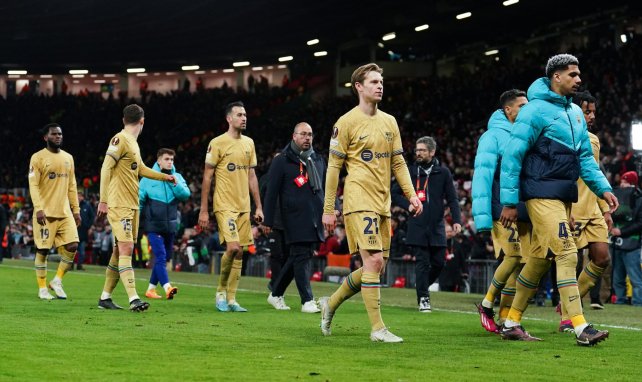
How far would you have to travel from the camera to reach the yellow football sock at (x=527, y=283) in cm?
1005

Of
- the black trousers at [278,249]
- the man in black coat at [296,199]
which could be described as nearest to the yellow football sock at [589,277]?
the man in black coat at [296,199]

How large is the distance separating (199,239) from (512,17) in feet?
70.1

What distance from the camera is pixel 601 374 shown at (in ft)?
25.9

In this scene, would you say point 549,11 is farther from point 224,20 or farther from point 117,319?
point 117,319

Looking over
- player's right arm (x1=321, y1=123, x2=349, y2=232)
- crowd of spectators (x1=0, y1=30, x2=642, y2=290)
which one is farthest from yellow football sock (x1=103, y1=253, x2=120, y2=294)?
crowd of spectators (x1=0, y1=30, x2=642, y2=290)

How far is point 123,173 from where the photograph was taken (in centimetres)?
1389

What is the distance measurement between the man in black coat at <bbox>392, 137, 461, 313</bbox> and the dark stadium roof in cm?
2837

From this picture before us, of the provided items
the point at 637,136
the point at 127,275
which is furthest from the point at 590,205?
the point at 637,136

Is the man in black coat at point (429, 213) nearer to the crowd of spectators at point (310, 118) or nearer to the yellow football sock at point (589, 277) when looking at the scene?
the yellow football sock at point (589, 277)

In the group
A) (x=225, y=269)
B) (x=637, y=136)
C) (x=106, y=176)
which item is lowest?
(x=225, y=269)

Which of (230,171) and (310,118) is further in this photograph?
(310,118)

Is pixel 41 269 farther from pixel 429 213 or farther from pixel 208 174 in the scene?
pixel 429 213

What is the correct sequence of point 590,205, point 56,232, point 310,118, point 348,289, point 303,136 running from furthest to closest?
point 310,118 < point 56,232 < point 303,136 < point 590,205 < point 348,289

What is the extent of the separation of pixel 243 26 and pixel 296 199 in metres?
36.2
